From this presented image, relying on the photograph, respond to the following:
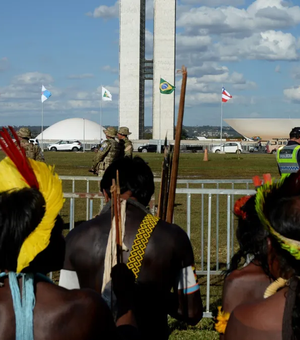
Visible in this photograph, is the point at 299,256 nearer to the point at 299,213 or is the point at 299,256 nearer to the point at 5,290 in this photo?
the point at 299,213

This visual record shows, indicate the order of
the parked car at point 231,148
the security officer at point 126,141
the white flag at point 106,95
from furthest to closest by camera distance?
1. the parked car at point 231,148
2. the white flag at point 106,95
3. the security officer at point 126,141

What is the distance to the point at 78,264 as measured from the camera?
3.26m

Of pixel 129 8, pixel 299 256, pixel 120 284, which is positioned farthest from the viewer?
pixel 129 8

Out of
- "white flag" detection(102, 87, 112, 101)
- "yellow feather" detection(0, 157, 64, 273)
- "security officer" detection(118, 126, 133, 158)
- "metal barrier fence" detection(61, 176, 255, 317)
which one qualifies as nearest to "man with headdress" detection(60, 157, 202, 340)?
"metal barrier fence" detection(61, 176, 255, 317)

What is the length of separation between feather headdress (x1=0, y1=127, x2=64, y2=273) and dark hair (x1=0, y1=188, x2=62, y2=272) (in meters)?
0.02

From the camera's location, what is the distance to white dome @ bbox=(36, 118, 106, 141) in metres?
121

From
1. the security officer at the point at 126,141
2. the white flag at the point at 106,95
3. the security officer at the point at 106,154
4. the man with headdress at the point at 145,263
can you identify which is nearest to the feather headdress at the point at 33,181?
the man with headdress at the point at 145,263

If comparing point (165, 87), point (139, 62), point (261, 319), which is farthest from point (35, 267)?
point (139, 62)

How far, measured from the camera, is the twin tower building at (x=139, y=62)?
90.2 metres

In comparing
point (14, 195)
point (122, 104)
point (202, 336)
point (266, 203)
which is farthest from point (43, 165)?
point (122, 104)

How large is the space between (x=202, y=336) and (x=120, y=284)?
11.0 feet

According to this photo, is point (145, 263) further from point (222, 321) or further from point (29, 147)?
point (29, 147)

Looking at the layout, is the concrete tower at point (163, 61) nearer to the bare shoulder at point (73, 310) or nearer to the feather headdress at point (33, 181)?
the feather headdress at point (33, 181)

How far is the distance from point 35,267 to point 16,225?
6.2 inches
